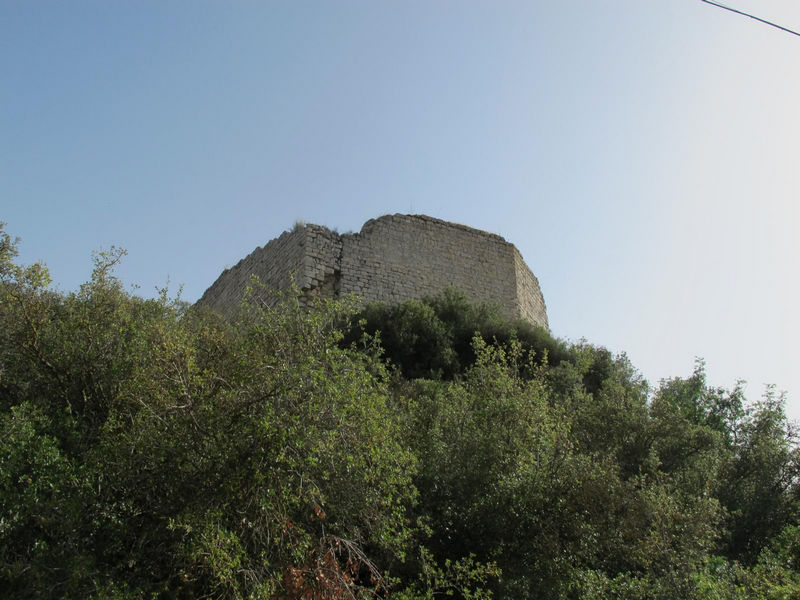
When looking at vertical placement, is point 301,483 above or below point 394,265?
below

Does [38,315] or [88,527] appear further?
[38,315]

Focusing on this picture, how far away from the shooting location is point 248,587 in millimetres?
4176

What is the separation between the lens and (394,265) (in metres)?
14.4

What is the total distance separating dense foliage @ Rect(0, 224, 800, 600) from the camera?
169 inches

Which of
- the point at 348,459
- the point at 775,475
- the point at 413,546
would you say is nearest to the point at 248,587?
the point at 348,459

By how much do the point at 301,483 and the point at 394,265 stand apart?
10.2 m

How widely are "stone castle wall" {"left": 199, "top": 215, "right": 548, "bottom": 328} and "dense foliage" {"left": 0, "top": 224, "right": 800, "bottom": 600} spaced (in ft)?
19.5

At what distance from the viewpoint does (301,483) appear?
14.3 feet

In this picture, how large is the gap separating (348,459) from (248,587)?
3.31 feet

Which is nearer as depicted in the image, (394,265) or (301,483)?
(301,483)

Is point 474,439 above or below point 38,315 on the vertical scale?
below

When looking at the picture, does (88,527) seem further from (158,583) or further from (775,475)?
(775,475)

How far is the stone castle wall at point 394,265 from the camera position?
13.6 metres

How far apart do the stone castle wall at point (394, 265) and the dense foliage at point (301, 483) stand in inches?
234
